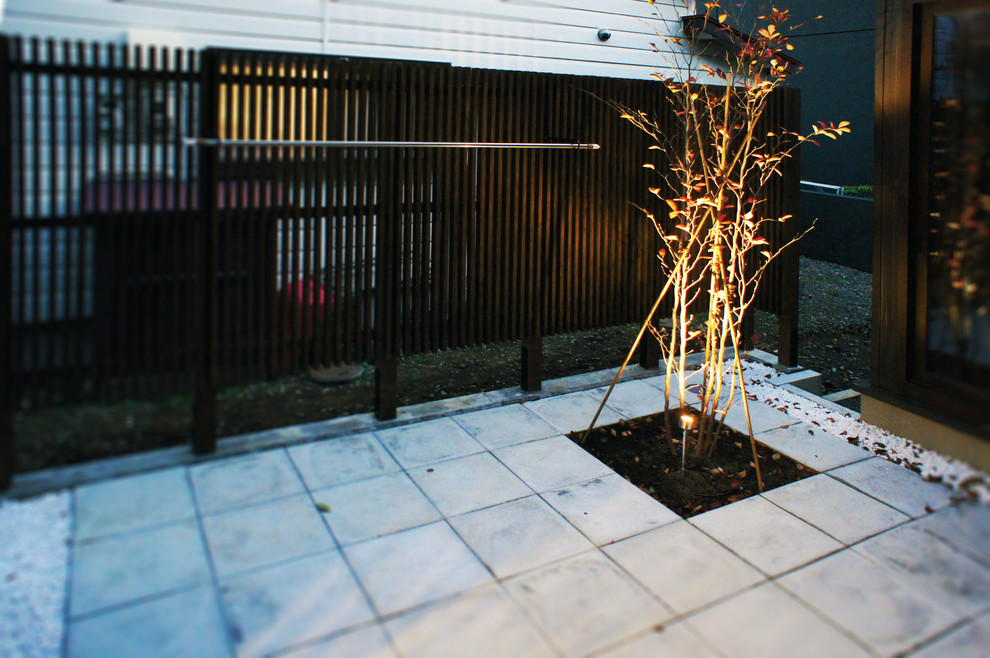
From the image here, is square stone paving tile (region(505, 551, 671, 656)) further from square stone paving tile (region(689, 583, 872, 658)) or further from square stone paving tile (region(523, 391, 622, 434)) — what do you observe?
square stone paving tile (region(523, 391, 622, 434))

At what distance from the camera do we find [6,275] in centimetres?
318

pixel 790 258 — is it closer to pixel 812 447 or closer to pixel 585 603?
pixel 812 447

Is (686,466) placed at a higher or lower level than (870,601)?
higher

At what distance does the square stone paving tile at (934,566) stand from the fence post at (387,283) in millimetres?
2468

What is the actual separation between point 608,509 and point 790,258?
2.97 m

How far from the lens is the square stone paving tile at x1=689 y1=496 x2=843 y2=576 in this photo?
3098 mm

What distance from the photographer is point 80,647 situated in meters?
2.46

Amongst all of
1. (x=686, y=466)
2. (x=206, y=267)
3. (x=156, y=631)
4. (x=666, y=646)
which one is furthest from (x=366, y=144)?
(x=666, y=646)

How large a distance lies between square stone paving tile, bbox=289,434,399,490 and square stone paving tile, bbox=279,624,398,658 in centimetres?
111

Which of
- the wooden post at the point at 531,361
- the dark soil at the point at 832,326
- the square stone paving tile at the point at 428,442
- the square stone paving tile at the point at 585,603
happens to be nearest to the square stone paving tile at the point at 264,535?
the square stone paving tile at the point at 428,442

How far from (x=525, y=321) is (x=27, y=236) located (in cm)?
270

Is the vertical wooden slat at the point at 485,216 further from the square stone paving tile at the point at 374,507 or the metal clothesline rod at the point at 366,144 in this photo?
the square stone paving tile at the point at 374,507

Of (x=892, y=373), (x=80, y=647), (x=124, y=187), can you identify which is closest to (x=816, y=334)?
(x=892, y=373)

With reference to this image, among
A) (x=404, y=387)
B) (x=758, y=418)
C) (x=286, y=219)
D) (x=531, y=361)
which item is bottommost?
(x=758, y=418)
